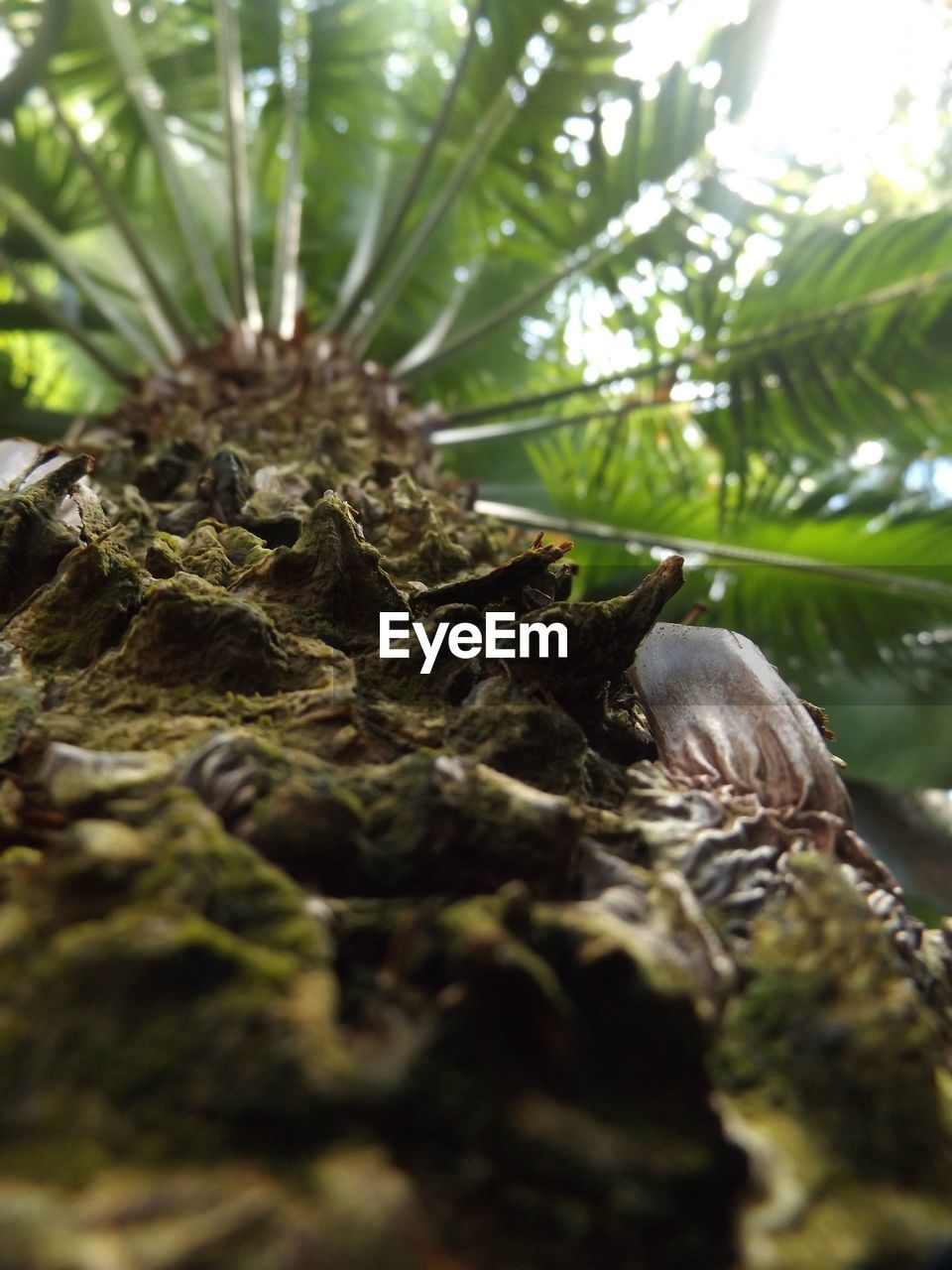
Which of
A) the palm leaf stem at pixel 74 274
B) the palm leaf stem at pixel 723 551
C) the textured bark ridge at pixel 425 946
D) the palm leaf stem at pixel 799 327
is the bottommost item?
the textured bark ridge at pixel 425 946

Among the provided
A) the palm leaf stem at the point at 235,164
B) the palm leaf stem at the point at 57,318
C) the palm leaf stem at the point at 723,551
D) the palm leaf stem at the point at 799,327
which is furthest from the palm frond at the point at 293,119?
the palm leaf stem at the point at 723,551

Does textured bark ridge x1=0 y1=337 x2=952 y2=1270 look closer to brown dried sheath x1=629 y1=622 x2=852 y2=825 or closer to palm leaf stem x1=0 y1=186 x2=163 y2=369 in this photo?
brown dried sheath x1=629 y1=622 x2=852 y2=825

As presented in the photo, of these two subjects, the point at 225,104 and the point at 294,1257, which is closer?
the point at 294,1257

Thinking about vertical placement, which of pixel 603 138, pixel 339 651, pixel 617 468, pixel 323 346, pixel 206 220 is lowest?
pixel 339 651

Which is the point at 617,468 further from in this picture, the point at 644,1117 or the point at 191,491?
the point at 644,1117

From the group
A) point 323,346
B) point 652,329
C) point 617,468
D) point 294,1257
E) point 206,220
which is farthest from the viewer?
point 206,220

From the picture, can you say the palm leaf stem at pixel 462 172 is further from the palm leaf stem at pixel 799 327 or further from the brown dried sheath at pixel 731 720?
the brown dried sheath at pixel 731 720

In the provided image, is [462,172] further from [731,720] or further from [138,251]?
[731,720]

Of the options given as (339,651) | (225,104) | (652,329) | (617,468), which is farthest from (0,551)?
(225,104)
